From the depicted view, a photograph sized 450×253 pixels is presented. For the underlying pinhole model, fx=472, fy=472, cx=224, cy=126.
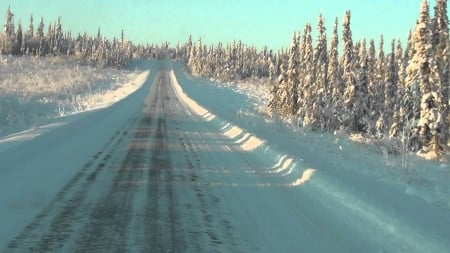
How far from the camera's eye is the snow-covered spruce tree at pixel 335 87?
39.3 meters

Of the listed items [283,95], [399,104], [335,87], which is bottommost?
[399,104]

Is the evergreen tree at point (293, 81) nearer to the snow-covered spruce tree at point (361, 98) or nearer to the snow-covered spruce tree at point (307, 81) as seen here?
the snow-covered spruce tree at point (307, 81)

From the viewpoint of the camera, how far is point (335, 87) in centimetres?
4238

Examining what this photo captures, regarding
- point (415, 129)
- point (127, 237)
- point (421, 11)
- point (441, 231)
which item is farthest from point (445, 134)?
point (127, 237)

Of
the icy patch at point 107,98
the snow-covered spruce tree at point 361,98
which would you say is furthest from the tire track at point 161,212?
the snow-covered spruce tree at point 361,98

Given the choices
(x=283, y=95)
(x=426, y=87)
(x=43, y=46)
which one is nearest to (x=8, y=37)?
(x=43, y=46)

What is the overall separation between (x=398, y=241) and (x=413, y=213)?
124cm

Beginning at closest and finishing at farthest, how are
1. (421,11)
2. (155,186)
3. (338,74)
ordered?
(155,186) → (421,11) → (338,74)

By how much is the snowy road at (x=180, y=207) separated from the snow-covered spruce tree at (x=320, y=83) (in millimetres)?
26217

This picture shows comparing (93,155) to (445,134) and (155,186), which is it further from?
(445,134)

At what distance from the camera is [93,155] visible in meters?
11.5

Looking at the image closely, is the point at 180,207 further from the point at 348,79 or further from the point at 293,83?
the point at 293,83

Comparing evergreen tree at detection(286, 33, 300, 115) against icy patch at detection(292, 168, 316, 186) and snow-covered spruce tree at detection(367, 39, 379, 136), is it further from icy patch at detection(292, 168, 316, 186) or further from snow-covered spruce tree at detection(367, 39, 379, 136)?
icy patch at detection(292, 168, 316, 186)

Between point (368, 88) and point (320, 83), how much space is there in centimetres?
707
